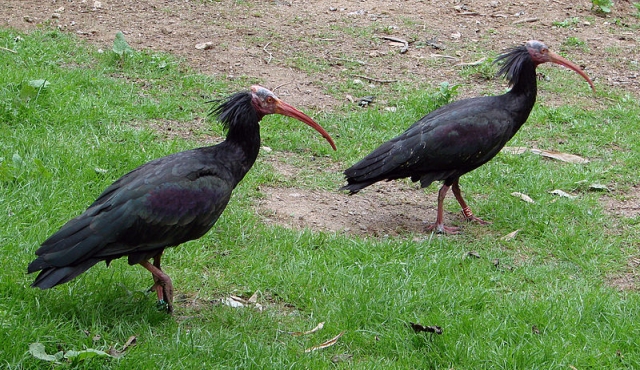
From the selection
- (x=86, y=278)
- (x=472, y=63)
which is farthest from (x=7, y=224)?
(x=472, y=63)

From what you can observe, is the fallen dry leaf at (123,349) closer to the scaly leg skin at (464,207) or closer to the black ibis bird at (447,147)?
the black ibis bird at (447,147)

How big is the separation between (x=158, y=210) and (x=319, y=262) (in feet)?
4.80

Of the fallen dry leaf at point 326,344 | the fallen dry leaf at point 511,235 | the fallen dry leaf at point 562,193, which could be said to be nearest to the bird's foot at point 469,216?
the fallen dry leaf at point 511,235

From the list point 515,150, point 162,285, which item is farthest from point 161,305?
point 515,150

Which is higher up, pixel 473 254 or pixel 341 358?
pixel 341 358

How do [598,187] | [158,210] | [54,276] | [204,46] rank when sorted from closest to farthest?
Result: [54,276] → [158,210] → [598,187] → [204,46]

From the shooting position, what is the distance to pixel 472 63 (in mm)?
10445

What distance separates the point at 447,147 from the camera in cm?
675

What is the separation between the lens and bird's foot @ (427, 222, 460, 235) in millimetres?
6777

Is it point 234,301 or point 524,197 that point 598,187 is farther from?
point 234,301

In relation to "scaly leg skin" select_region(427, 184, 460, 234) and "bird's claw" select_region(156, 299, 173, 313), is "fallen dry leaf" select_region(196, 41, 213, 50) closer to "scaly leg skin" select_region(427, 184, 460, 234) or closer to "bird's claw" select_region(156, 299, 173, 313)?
"scaly leg skin" select_region(427, 184, 460, 234)

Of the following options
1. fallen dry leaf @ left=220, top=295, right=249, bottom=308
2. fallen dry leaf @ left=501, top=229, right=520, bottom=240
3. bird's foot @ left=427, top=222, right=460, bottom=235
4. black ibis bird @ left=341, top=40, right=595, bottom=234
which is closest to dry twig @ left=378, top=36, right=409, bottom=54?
black ibis bird @ left=341, top=40, right=595, bottom=234

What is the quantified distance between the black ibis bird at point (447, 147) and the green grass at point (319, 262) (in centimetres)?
53

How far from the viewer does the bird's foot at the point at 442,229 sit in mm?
6777
